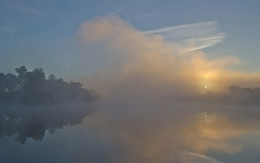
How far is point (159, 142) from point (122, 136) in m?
4.42

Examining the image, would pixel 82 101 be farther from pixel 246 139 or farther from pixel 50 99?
pixel 246 139

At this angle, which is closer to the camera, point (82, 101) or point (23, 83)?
point (23, 83)

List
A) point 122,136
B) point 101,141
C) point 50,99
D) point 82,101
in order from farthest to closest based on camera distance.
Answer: point 82,101 → point 50,99 → point 122,136 → point 101,141

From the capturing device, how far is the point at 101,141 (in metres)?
23.0

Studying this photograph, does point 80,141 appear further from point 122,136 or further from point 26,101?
point 26,101

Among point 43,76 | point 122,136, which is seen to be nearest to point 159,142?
point 122,136

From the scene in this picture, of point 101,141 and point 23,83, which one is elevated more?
point 23,83

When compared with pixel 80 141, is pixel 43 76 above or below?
above

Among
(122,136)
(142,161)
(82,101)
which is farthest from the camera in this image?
(82,101)

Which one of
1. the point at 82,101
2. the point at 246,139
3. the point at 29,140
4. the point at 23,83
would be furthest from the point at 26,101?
the point at 246,139

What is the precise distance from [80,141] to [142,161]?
872 centimetres

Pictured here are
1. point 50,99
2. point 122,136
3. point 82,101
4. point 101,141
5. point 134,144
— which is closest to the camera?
point 134,144

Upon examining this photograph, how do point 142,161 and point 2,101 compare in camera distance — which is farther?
point 2,101

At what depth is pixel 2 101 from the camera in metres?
108
